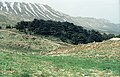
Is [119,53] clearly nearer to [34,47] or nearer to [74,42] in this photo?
[34,47]

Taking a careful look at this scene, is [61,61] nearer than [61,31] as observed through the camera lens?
Yes

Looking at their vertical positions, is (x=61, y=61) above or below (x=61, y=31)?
above

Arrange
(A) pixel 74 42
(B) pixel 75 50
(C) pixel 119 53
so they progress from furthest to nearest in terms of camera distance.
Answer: (A) pixel 74 42
(B) pixel 75 50
(C) pixel 119 53

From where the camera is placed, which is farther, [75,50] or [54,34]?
[54,34]

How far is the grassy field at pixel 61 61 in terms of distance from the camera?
82.9 feet

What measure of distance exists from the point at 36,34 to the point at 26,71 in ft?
201

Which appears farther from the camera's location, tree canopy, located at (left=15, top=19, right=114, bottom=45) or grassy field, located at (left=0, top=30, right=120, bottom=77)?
tree canopy, located at (left=15, top=19, right=114, bottom=45)

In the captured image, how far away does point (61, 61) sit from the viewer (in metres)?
34.9

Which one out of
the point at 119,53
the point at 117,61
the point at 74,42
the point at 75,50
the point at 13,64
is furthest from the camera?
the point at 74,42

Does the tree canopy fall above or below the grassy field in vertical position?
below

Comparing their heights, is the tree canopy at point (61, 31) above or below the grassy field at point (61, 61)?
below

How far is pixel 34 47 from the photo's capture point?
63656 mm

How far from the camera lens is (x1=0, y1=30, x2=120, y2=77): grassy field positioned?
2527cm

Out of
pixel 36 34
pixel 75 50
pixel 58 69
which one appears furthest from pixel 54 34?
pixel 58 69
